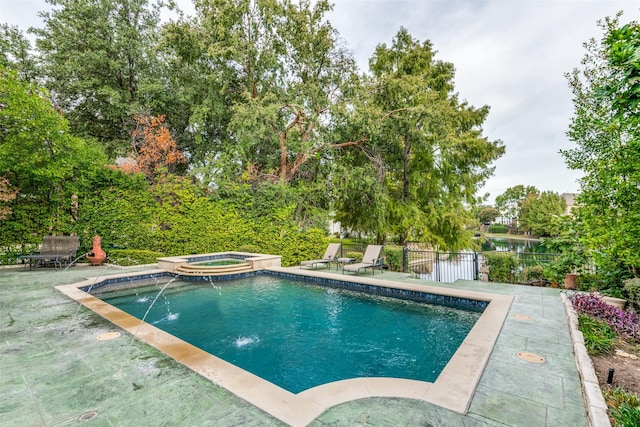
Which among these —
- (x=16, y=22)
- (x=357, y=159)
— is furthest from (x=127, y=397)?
(x=16, y=22)

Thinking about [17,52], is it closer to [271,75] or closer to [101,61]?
[101,61]

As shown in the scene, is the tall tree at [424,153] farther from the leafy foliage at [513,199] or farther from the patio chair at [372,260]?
the leafy foliage at [513,199]

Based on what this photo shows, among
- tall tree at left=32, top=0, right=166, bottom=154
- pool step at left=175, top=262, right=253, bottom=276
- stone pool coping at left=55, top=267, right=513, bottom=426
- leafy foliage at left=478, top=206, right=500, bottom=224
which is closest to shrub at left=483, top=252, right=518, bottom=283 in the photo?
stone pool coping at left=55, top=267, right=513, bottom=426

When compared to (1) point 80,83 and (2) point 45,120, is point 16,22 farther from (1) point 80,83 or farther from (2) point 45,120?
(2) point 45,120

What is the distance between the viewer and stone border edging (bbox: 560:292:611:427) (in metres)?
2.26

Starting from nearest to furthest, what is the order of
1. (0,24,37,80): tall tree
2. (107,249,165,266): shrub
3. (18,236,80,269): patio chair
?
(18,236,80,269): patio chair → (107,249,165,266): shrub → (0,24,37,80): tall tree

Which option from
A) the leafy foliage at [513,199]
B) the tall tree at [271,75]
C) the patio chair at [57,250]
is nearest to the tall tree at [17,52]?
the tall tree at [271,75]

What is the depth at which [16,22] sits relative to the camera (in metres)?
15.6

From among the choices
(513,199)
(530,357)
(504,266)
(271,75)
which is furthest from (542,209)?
(530,357)

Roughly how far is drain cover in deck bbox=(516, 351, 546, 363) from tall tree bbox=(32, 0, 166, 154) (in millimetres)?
18483

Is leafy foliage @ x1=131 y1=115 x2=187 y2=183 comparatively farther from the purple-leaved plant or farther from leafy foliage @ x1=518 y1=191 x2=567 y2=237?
leafy foliage @ x1=518 y1=191 x2=567 y2=237

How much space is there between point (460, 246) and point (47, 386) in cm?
1717

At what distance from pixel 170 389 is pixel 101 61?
18793 millimetres

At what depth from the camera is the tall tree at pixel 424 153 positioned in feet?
48.6
